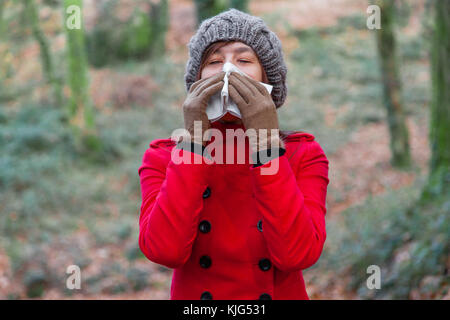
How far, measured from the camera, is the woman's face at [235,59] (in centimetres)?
220

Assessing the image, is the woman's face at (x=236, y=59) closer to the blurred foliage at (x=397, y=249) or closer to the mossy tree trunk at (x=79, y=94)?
the blurred foliage at (x=397, y=249)

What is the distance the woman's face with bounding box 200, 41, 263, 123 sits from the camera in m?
2.20

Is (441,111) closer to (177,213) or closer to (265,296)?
(265,296)

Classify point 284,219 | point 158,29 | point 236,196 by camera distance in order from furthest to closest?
1. point 158,29
2. point 236,196
3. point 284,219

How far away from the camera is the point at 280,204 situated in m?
1.88

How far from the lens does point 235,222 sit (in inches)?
82.0

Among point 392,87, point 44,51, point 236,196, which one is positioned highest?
point 44,51

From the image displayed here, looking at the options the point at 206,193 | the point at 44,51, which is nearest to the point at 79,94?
the point at 44,51

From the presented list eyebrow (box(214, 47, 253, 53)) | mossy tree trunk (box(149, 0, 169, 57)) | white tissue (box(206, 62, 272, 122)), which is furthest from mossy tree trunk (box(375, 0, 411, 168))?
white tissue (box(206, 62, 272, 122))

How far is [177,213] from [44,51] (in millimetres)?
13462

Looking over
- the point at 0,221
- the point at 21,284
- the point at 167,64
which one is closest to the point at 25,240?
the point at 0,221

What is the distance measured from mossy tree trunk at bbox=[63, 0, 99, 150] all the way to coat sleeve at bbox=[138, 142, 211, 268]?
11.6 m

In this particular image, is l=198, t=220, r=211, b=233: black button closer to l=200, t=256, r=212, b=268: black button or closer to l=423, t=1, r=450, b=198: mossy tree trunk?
l=200, t=256, r=212, b=268: black button

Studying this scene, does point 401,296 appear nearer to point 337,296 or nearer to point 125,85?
point 337,296
